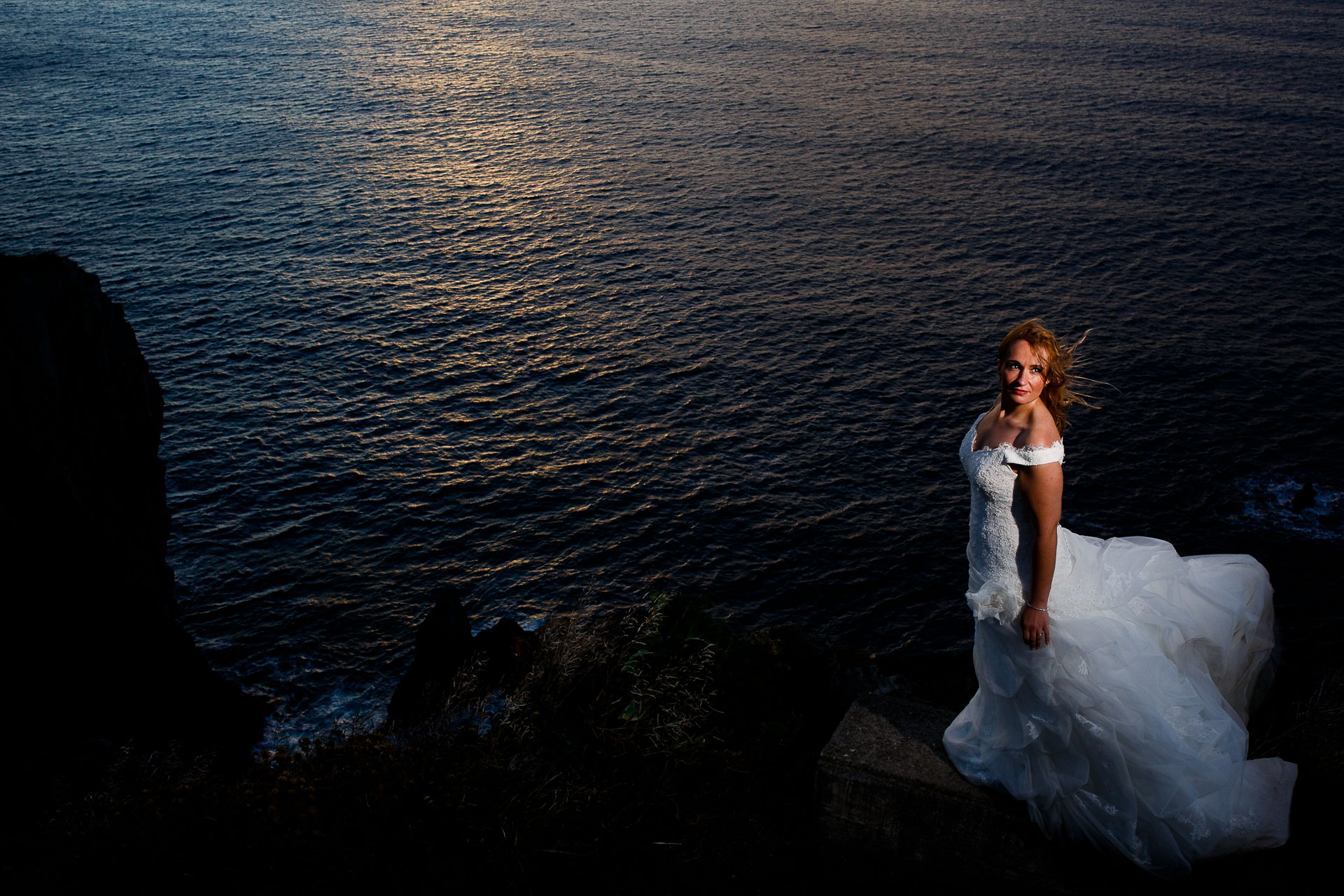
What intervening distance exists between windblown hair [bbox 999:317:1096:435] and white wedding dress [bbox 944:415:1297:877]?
433 millimetres

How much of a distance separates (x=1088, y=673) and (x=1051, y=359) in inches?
78.9

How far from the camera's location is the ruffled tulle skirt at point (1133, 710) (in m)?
5.67

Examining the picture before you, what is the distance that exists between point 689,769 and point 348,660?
37.1 feet

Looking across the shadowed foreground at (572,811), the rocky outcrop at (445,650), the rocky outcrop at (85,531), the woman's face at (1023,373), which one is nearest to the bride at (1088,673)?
the woman's face at (1023,373)

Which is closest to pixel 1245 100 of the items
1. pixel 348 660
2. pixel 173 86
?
pixel 348 660

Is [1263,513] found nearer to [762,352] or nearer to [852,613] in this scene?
[852,613]

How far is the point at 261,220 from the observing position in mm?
36250

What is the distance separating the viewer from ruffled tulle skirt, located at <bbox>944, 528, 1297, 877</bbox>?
18.6 ft

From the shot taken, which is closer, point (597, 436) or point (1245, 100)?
point (597, 436)

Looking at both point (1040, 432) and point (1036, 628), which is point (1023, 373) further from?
point (1036, 628)

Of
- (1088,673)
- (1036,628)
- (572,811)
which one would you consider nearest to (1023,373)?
(1036,628)

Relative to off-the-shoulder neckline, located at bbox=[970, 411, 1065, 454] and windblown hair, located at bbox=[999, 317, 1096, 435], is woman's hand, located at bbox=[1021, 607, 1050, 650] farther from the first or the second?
windblown hair, located at bbox=[999, 317, 1096, 435]

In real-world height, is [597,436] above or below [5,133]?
below

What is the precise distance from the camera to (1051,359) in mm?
5801
